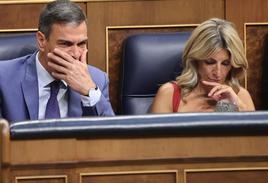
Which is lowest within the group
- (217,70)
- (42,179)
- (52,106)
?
(42,179)

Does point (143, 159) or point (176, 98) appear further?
point (176, 98)

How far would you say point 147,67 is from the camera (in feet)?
5.24

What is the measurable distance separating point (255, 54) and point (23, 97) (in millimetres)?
720

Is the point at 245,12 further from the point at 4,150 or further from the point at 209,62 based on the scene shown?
the point at 4,150

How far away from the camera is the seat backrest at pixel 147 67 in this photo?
5.24ft

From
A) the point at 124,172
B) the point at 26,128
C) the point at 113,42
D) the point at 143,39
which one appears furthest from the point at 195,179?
the point at 113,42

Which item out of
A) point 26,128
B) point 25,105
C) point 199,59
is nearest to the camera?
point 26,128

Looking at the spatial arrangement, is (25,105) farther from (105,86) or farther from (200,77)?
(200,77)

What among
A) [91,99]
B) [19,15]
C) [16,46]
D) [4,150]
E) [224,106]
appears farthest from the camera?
[19,15]

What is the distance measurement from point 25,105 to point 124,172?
1.37ft

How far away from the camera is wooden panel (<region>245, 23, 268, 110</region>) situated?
5.86ft

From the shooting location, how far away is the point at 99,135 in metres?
0.95

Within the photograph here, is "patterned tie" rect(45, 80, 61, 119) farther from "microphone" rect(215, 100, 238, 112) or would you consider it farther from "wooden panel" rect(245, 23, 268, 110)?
"wooden panel" rect(245, 23, 268, 110)

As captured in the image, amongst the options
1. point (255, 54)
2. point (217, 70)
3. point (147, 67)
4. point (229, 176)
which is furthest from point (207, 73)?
point (229, 176)
